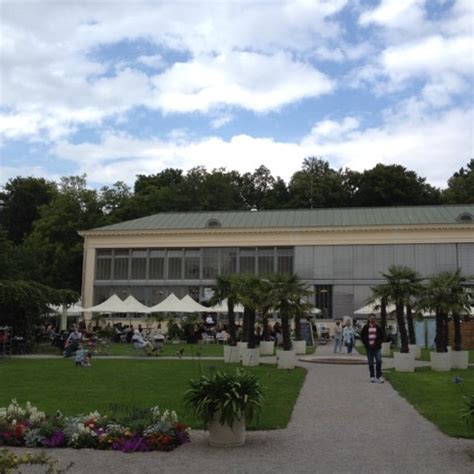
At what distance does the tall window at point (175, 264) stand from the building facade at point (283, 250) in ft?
0.32

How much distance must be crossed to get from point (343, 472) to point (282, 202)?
85.9m

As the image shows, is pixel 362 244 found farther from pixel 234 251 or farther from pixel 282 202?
pixel 282 202

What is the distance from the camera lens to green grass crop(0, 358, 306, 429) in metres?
12.9

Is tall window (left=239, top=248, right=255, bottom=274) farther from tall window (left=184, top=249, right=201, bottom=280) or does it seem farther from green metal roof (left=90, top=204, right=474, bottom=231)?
tall window (left=184, top=249, right=201, bottom=280)

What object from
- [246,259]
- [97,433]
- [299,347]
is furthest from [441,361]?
[246,259]

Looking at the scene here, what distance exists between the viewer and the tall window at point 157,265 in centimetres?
6278

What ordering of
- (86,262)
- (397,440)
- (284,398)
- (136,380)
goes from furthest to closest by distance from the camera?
(86,262) < (136,380) < (284,398) < (397,440)

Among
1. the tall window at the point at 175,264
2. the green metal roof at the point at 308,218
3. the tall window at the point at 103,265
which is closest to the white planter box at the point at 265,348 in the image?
the green metal roof at the point at 308,218

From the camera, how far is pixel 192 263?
2468 inches

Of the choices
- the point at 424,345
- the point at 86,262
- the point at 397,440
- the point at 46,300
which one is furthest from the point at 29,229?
the point at 397,440

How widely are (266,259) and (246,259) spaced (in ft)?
6.41

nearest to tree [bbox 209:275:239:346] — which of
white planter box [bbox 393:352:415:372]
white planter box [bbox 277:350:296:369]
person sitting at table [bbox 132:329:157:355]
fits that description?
white planter box [bbox 277:350:296:369]

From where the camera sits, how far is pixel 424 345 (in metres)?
37.7

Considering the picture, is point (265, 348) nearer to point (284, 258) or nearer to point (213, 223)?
point (284, 258)
